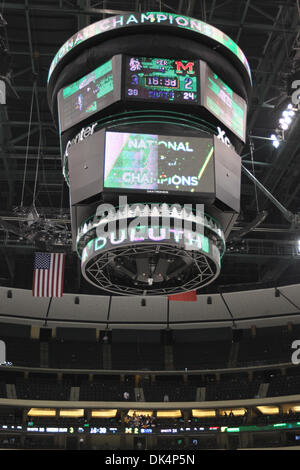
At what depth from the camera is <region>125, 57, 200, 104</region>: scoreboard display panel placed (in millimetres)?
8891

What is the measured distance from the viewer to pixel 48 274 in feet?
71.1

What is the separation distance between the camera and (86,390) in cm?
3086

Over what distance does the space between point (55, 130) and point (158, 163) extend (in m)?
11.9

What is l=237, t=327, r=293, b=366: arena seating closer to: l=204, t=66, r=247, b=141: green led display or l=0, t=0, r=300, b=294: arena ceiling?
l=0, t=0, r=300, b=294: arena ceiling

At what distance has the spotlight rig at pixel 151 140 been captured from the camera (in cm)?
859

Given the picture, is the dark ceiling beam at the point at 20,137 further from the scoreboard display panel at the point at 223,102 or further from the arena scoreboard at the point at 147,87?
the scoreboard display panel at the point at 223,102

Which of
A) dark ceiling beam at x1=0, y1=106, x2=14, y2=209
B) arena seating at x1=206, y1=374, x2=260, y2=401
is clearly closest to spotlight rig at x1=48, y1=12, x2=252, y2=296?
dark ceiling beam at x1=0, y1=106, x2=14, y2=209

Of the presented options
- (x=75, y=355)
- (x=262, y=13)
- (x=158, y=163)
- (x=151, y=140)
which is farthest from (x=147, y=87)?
(x=75, y=355)

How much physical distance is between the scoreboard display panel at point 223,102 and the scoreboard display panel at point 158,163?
80 cm

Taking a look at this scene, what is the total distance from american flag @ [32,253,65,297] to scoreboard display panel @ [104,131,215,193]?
1347 cm

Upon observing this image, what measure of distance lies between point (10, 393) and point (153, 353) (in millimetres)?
9254

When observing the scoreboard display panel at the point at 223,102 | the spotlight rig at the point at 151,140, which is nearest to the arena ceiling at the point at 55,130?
the spotlight rig at the point at 151,140
